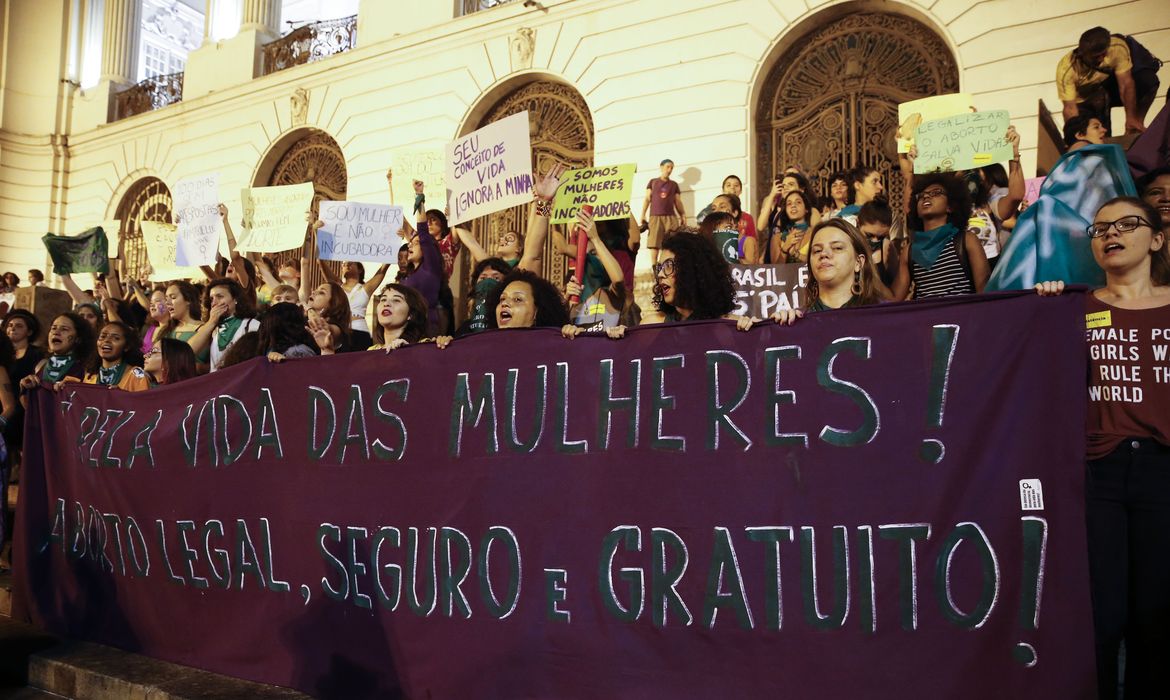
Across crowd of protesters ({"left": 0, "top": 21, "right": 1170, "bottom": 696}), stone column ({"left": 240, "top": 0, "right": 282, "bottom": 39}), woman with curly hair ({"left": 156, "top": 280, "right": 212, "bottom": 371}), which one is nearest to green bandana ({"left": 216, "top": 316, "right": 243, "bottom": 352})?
Answer: crowd of protesters ({"left": 0, "top": 21, "right": 1170, "bottom": 696})

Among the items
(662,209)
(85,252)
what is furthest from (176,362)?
(85,252)

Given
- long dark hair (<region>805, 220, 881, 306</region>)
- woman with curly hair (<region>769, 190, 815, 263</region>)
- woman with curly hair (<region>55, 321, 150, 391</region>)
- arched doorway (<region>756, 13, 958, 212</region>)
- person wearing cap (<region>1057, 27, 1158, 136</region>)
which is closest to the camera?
long dark hair (<region>805, 220, 881, 306</region>)

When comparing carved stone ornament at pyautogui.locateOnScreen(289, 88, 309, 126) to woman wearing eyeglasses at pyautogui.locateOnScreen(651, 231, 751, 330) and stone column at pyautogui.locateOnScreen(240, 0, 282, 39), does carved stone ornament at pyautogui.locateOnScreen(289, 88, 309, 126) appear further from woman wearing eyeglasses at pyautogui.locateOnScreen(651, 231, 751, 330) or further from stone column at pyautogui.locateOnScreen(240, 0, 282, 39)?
woman wearing eyeglasses at pyautogui.locateOnScreen(651, 231, 751, 330)

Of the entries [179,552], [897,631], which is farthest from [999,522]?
[179,552]

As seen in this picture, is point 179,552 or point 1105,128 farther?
point 1105,128

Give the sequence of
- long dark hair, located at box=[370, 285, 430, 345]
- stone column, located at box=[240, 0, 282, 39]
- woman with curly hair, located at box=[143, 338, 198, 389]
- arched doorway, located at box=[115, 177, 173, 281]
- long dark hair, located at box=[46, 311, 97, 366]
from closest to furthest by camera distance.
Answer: long dark hair, located at box=[370, 285, 430, 345]
woman with curly hair, located at box=[143, 338, 198, 389]
long dark hair, located at box=[46, 311, 97, 366]
stone column, located at box=[240, 0, 282, 39]
arched doorway, located at box=[115, 177, 173, 281]

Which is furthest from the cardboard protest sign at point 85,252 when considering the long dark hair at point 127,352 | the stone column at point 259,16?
the stone column at point 259,16

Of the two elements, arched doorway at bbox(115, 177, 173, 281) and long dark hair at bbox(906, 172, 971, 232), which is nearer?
long dark hair at bbox(906, 172, 971, 232)

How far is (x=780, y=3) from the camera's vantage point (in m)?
9.95

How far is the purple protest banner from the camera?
8.53ft

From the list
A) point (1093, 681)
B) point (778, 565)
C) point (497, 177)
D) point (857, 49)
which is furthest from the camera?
point (857, 49)

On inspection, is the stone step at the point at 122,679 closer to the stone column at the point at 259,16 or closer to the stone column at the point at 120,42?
the stone column at the point at 259,16

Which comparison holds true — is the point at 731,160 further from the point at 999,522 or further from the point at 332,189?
the point at 999,522

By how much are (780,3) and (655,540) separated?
329 inches
